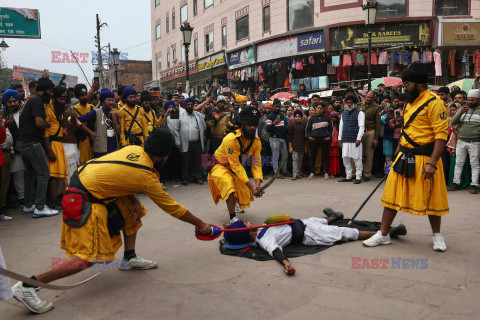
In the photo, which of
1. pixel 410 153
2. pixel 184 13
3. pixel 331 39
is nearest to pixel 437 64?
pixel 331 39

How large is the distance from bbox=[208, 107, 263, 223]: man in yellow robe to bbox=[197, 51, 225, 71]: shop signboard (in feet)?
63.0

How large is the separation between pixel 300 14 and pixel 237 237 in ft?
54.3

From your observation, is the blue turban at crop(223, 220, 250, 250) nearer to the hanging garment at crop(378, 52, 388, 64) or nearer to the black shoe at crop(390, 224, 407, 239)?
the black shoe at crop(390, 224, 407, 239)

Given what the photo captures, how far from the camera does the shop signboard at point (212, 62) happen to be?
78.3ft

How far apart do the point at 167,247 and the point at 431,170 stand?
3036 mm

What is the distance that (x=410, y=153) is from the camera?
4.07 meters

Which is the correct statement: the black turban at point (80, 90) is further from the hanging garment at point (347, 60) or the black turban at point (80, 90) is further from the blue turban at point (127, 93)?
the hanging garment at point (347, 60)

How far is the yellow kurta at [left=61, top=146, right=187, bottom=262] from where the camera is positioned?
123 inches

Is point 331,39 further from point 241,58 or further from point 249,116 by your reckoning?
point 249,116

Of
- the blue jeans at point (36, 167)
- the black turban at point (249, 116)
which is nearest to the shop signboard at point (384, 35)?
the black turban at point (249, 116)

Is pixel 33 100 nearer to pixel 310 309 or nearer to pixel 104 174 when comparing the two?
pixel 104 174

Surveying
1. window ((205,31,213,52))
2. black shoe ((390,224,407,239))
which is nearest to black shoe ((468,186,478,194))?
black shoe ((390,224,407,239))

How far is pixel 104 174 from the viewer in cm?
317

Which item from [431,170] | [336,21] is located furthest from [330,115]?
[336,21]
